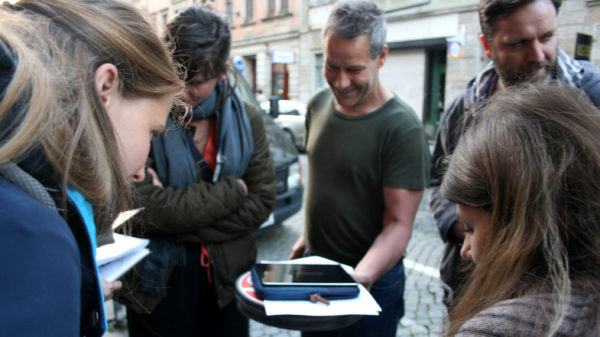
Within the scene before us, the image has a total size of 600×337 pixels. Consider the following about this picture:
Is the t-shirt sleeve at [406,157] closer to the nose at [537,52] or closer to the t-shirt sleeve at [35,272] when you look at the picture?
the nose at [537,52]

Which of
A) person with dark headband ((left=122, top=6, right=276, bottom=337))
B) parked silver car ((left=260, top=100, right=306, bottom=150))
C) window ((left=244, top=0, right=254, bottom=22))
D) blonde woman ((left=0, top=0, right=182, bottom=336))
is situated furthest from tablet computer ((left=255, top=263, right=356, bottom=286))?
window ((left=244, top=0, right=254, bottom=22))

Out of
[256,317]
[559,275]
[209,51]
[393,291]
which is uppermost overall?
[209,51]

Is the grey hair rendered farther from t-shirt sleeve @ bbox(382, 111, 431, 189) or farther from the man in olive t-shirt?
t-shirt sleeve @ bbox(382, 111, 431, 189)

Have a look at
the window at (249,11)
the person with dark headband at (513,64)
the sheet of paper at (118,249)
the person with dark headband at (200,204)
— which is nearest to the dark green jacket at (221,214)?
the person with dark headband at (200,204)

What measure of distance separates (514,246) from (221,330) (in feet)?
4.41

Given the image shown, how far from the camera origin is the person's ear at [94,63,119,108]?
819 millimetres

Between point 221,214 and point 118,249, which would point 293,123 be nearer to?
point 221,214

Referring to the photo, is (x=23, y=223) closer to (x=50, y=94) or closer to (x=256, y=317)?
(x=50, y=94)

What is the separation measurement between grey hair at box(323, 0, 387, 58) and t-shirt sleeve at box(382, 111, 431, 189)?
0.37 m

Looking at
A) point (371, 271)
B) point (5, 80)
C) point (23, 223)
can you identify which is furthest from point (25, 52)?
point (371, 271)

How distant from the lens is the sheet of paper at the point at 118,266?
141 centimetres

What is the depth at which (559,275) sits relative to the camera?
864 millimetres

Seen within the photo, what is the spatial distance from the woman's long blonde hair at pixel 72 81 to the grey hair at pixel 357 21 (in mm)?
1072

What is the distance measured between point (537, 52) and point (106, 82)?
143cm
